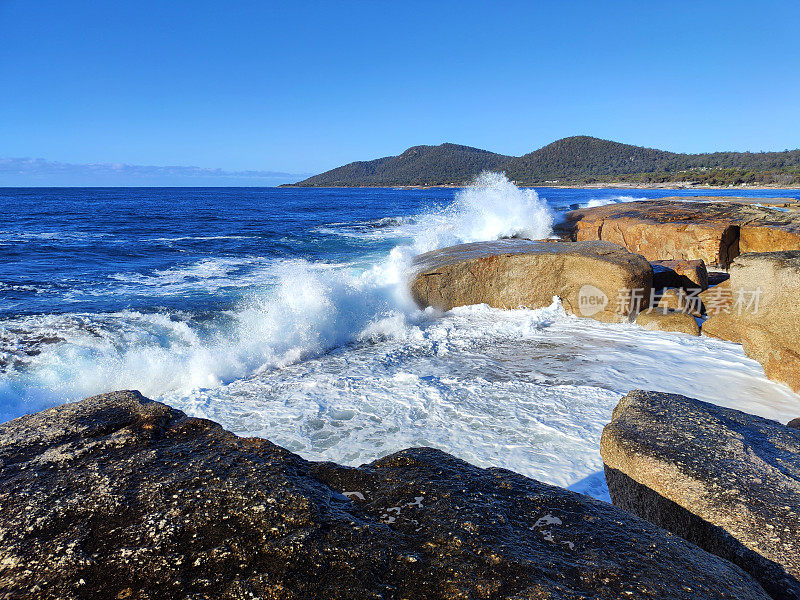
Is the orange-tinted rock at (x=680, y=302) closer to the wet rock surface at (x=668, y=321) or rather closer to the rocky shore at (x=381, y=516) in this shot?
the wet rock surface at (x=668, y=321)

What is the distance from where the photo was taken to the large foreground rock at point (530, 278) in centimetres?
754

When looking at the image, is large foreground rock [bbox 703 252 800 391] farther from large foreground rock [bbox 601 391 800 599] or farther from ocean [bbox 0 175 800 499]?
large foreground rock [bbox 601 391 800 599]

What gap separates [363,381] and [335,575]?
3852 mm

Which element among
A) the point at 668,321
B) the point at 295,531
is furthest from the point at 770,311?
the point at 295,531

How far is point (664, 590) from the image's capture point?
4.41ft

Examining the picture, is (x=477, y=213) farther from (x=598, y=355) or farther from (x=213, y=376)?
(x=213, y=376)

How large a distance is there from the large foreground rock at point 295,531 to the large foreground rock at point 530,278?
6.21 meters

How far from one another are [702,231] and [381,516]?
11313 mm

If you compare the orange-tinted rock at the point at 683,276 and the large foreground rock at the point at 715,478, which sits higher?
the large foreground rock at the point at 715,478

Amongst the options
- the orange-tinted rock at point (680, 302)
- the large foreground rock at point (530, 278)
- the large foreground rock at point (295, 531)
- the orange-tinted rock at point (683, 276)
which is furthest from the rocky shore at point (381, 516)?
the orange-tinted rock at point (683, 276)

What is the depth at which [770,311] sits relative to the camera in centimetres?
→ 541

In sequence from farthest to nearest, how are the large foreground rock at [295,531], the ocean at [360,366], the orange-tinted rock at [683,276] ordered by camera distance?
1. the orange-tinted rock at [683,276]
2. the ocean at [360,366]
3. the large foreground rock at [295,531]

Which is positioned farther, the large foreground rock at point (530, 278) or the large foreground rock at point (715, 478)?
the large foreground rock at point (530, 278)

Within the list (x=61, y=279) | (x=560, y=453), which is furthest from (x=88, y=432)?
(x=61, y=279)
